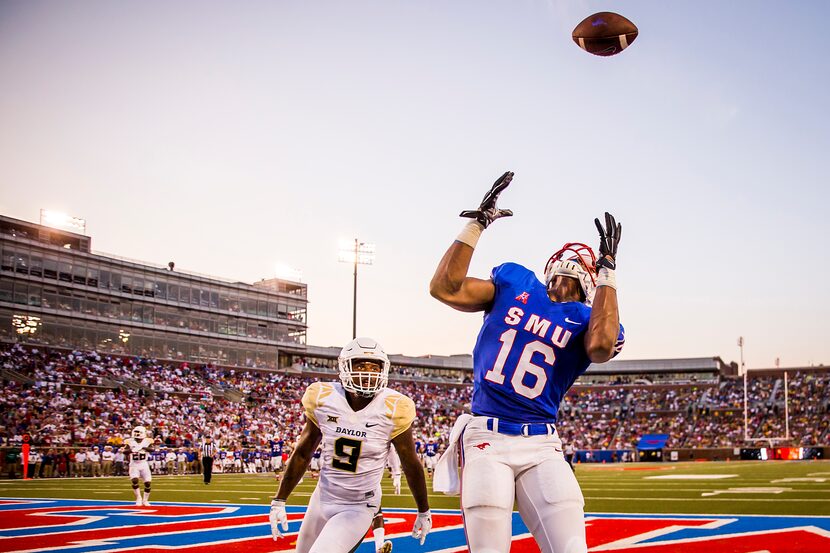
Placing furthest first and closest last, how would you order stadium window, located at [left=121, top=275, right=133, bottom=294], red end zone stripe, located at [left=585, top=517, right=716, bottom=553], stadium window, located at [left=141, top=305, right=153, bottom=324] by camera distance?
1. stadium window, located at [left=141, top=305, right=153, bottom=324]
2. stadium window, located at [left=121, top=275, right=133, bottom=294]
3. red end zone stripe, located at [left=585, top=517, right=716, bottom=553]

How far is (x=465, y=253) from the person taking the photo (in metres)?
3.75

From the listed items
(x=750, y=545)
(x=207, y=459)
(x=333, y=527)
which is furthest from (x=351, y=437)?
(x=207, y=459)

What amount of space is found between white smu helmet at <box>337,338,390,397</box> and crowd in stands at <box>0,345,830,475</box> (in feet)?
94.9

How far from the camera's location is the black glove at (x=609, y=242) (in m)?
3.82

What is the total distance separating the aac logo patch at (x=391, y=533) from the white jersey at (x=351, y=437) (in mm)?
3411

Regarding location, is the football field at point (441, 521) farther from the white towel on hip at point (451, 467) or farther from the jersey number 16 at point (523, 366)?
the jersey number 16 at point (523, 366)

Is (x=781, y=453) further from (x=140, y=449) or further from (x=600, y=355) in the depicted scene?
(x=600, y=355)

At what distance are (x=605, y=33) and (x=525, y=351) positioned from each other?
3.73 m

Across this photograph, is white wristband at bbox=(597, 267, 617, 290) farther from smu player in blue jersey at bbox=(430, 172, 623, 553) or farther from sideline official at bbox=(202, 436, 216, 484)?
sideline official at bbox=(202, 436, 216, 484)

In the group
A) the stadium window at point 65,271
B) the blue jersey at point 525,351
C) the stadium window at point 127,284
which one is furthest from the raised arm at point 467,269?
the stadium window at point 127,284

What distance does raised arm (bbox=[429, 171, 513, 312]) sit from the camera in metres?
3.72

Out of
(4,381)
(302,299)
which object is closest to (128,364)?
(4,381)

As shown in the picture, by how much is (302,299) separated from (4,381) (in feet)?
98.3

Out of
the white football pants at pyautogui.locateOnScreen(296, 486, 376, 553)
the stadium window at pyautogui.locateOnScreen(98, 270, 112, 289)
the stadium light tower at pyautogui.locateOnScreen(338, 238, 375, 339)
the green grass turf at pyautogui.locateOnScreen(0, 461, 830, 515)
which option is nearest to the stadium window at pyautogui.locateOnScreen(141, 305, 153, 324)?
the stadium window at pyautogui.locateOnScreen(98, 270, 112, 289)
